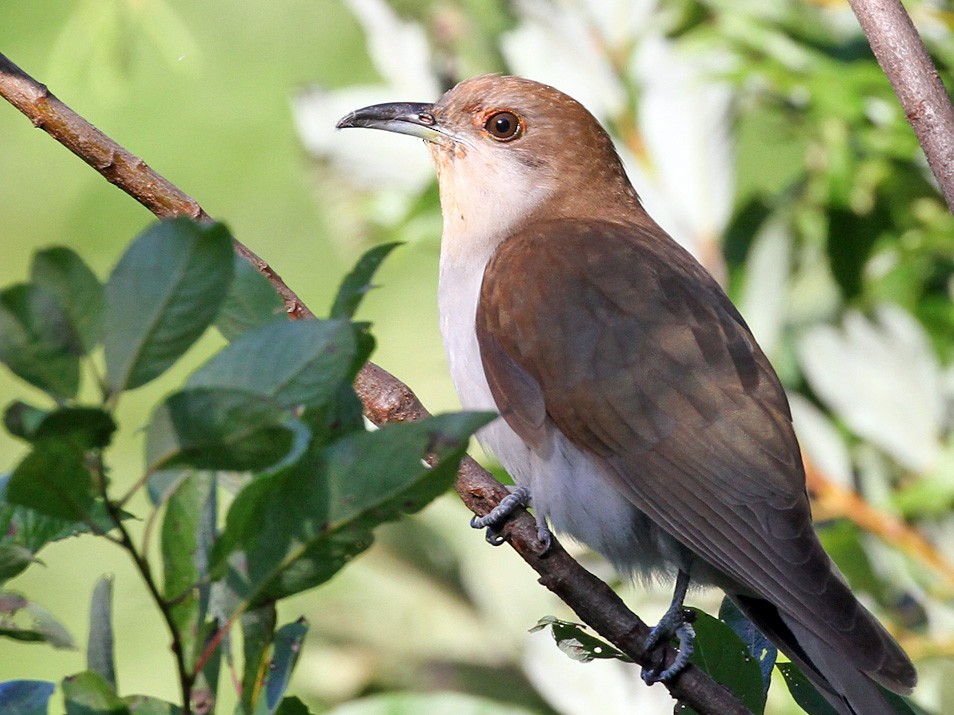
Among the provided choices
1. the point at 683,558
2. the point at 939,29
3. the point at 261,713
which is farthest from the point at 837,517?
the point at 261,713

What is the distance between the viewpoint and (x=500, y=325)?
2.64 meters

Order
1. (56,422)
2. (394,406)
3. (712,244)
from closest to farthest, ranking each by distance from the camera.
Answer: (56,422)
(394,406)
(712,244)

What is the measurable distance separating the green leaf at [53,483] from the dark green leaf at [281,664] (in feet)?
0.97

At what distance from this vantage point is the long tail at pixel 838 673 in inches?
75.9

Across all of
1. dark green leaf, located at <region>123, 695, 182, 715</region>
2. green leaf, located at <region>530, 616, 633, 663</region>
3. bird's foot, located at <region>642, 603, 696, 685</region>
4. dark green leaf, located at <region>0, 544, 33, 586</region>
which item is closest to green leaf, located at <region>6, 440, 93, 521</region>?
dark green leaf, located at <region>0, 544, 33, 586</region>

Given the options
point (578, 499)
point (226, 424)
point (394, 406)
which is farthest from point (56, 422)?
point (578, 499)

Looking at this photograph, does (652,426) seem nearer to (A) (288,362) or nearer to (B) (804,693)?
(B) (804,693)

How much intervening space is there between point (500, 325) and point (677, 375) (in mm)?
395

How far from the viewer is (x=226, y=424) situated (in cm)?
100

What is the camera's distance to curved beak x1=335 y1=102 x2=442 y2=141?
3277mm

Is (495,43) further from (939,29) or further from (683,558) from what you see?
(683,558)

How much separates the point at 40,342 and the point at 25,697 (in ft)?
1.48

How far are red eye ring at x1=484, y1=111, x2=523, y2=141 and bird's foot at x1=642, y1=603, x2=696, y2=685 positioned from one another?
5.26 ft

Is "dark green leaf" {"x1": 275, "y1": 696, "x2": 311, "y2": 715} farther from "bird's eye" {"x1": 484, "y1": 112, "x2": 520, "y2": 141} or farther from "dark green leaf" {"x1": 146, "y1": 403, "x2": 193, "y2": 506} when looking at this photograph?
"bird's eye" {"x1": 484, "y1": 112, "x2": 520, "y2": 141}
